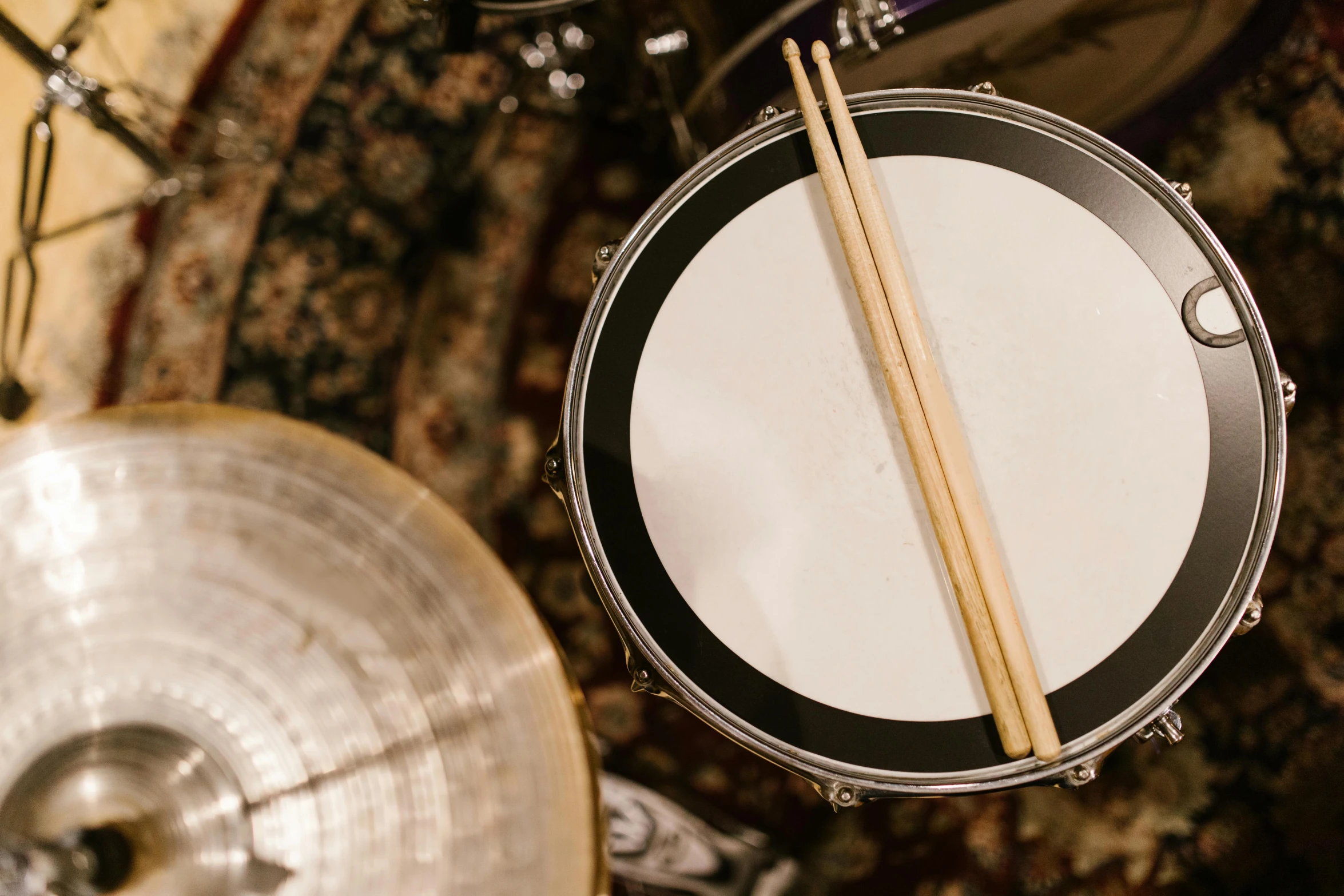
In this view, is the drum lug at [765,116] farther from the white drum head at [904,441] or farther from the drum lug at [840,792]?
the drum lug at [840,792]

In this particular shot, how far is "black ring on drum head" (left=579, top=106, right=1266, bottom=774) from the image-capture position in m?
0.58

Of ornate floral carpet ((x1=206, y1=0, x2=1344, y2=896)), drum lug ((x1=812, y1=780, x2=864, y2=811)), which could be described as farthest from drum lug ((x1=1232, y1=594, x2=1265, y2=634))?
ornate floral carpet ((x1=206, y1=0, x2=1344, y2=896))

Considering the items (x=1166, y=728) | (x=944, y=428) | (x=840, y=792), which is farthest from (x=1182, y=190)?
(x=840, y=792)

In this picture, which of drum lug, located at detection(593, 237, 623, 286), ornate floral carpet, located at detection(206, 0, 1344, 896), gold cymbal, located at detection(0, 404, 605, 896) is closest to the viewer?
gold cymbal, located at detection(0, 404, 605, 896)

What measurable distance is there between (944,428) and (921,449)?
0.02 metres

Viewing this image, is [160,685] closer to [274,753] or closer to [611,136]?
[274,753]

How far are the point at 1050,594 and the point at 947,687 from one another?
104mm

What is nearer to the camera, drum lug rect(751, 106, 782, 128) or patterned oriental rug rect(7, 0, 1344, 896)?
drum lug rect(751, 106, 782, 128)

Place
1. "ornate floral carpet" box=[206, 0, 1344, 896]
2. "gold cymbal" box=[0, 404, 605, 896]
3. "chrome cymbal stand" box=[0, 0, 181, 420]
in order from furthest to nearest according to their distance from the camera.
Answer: "ornate floral carpet" box=[206, 0, 1344, 896]
"chrome cymbal stand" box=[0, 0, 181, 420]
"gold cymbal" box=[0, 404, 605, 896]

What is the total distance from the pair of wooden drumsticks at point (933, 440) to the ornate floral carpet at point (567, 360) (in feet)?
1.74

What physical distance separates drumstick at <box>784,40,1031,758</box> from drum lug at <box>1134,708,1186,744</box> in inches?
4.1

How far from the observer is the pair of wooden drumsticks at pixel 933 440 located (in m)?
0.54

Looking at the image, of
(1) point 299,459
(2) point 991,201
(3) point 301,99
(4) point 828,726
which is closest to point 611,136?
(3) point 301,99

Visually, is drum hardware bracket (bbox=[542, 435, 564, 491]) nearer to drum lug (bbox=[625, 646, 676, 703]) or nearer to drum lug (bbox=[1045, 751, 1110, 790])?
drum lug (bbox=[625, 646, 676, 703])
